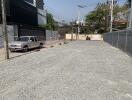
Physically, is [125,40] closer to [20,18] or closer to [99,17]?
[20,18]

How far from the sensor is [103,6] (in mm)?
81438

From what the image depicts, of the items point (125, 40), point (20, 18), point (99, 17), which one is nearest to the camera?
point (125, 40)

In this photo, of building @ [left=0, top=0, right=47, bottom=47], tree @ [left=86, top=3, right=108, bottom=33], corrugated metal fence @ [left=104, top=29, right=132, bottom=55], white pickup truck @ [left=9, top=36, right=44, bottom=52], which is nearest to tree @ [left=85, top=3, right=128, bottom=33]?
tree @ [left=86, top=3, right=108, bottom=33]

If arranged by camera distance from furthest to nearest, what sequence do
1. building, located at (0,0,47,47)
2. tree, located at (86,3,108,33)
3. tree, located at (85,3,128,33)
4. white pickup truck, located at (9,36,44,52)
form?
tree, located at (86,3,108,33)
tree, located at (85,3,128,33)
building, located at (0,0,47,47)
white pickup truck, located at (9,36,44,52)

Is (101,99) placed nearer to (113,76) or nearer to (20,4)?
(113,76)

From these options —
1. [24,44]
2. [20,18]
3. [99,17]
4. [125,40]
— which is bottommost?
[24,44]

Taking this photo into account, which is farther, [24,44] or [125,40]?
[24,44]

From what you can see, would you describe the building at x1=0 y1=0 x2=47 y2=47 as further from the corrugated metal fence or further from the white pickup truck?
the corrugated metal fence

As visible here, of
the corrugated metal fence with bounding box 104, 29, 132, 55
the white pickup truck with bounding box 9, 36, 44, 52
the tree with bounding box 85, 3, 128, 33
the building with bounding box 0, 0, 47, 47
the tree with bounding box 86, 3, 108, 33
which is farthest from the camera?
the tree with bounding box 86, 3, 108, 33

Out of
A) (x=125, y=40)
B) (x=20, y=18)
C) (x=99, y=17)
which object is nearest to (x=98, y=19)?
(x=99, y=17)

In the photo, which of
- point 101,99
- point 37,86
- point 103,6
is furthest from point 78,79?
point 103,6

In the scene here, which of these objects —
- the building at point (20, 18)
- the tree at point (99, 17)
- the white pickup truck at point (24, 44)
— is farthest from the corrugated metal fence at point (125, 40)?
the tree at point (99, 17)

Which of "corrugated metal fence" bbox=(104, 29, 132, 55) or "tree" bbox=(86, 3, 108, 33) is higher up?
"tree" bbox=(86, 3, 108, 33)

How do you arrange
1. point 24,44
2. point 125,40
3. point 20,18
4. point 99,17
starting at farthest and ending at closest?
point 99,17
point 20,18
point 24,44
point 125,40
